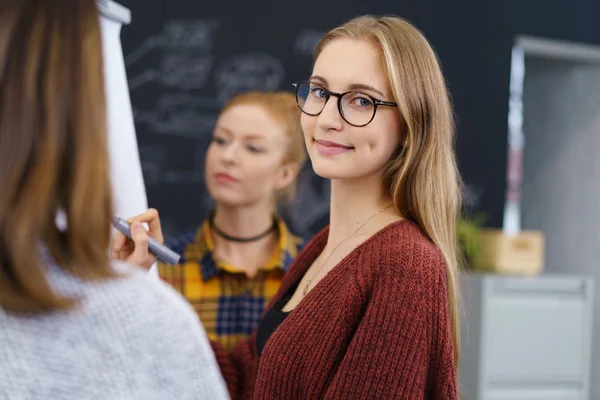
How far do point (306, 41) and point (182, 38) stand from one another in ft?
2.38

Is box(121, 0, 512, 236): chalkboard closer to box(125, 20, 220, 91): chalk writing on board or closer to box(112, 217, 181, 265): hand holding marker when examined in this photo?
box(125, 20, 220, 91): chalk writing on board

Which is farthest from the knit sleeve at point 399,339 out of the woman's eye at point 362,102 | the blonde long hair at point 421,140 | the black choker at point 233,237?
the black choker at point 233,237

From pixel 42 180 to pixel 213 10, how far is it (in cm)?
362

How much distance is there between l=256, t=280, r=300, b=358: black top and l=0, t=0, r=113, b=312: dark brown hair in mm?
685

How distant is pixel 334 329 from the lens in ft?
4.55

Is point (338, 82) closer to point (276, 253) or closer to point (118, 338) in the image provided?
point (118, 338)

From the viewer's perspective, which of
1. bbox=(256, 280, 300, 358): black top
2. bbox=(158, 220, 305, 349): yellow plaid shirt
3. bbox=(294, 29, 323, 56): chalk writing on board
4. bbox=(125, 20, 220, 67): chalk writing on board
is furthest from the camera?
bbox=(294, 29, 323, 56): chalk writing on board

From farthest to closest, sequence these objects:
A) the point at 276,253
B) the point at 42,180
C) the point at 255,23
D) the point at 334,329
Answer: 1. the point at 255,23
2. the point at 276,253
3. the point at 334,329
4. the point at 42,180

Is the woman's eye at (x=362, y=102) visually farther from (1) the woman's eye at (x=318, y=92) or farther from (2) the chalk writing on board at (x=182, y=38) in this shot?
(2) the chalk writing on board at (x=182, y=38)

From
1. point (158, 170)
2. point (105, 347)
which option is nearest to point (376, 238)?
point (105, 347)

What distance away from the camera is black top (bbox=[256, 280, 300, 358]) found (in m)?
1.63

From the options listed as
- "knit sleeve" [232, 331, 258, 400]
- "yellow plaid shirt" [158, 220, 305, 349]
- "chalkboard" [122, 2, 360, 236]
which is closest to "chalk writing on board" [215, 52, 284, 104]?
"chalkboard" [122, 2, 360, 236]

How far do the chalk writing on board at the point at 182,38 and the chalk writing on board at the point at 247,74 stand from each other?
0.15 m

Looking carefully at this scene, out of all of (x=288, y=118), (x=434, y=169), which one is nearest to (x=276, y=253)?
(x=288, y=118)
